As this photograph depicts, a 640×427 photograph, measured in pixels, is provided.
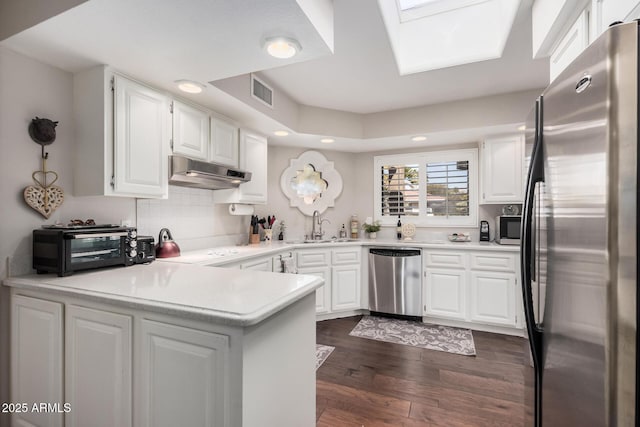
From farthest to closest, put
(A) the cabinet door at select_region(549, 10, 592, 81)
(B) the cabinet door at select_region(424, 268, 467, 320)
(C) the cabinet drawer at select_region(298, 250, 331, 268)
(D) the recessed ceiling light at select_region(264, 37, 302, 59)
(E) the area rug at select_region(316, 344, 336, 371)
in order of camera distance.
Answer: (C) the cabinet drawer at select_region(298, 250, 331, 268) → (B) the cabinet door at select_region(424, 268, 467, 320) → (E) the area rug at select_region(316, 344, 336, 371) → (D) the recessed ceiling light at select_region(264, 37, 302, 59) → (A) the cabinet door at select_region(549, 10, 592, 81)

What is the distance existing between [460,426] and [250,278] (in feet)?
5.00

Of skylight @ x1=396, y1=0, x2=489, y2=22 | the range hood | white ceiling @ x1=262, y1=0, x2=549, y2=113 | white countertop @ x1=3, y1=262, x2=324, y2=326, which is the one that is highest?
A: skylight @ x1=396, y1=0, x2=489, y2=22

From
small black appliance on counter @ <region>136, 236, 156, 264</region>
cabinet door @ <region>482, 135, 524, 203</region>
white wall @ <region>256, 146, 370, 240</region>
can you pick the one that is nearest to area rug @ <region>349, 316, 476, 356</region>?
white wall @ <region>256, 146, 370, 240</region>

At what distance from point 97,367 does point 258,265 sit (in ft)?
5.07

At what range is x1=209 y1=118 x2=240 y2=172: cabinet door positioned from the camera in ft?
8.77

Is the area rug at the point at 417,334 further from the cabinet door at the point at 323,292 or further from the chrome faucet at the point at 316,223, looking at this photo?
the chrome faucet at the point at 316,223

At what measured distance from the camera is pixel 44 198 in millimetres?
1747

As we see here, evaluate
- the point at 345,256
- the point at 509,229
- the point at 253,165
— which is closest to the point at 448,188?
the point at 509,229

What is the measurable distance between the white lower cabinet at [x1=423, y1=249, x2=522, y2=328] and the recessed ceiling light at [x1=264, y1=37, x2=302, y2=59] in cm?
263

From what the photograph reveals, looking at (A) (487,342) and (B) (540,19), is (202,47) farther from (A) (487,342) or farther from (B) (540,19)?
(A) (487,342)

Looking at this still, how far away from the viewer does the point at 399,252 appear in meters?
3.54

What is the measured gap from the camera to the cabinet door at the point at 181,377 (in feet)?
3.49

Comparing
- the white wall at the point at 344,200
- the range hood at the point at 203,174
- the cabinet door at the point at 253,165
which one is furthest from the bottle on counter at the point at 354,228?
the range hood at the point at 203,174

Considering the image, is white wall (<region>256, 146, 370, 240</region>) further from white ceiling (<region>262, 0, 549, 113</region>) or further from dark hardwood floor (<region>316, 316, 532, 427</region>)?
dark hardwood floor (<region>316, 316, 532, 427</region>)
